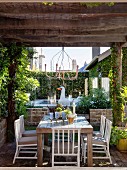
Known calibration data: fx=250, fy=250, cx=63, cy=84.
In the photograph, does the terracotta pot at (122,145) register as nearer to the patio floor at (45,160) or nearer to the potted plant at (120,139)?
the potted plant at (120,139)

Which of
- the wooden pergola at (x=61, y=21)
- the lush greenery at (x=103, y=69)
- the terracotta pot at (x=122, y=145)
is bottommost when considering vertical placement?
the terracotta pot at (x=122, y=145)

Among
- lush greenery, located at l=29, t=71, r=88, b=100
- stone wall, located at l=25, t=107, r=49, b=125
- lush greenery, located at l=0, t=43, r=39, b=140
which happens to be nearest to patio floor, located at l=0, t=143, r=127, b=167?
lush greenery, located at l=0, t=43, r=39, b=140

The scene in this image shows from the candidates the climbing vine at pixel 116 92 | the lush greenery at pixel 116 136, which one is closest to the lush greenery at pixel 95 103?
the climbing vine at pixel 116 92

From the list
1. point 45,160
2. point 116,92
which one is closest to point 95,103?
point 116,92

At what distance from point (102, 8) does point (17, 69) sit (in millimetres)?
3681

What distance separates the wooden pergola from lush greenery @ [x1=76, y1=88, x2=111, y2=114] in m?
2.53

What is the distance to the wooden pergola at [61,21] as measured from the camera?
4021 millimetres

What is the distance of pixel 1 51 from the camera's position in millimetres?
6195

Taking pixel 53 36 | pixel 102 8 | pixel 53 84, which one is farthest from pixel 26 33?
pixel 53 84

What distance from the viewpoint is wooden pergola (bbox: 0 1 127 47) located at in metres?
4.02

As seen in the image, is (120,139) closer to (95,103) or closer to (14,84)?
(14,84)

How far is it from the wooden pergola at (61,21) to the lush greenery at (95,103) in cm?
253

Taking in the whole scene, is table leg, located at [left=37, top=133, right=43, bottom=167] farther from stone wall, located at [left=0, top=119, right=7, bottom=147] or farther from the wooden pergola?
the wooden pergola

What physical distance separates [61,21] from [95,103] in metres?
4.81
